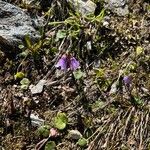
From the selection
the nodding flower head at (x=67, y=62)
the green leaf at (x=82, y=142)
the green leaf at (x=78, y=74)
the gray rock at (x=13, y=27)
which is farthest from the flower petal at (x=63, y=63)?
the green leaf at (x=82, y=142)

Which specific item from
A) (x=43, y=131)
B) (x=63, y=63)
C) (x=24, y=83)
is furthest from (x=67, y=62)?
(x=43, y=131)

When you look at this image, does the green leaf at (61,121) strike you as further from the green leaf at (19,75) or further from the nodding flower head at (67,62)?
the green leaf at (19,75)

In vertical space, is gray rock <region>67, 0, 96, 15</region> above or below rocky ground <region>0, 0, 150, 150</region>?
above

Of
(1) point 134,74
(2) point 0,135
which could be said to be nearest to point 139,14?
(1) point 134,74

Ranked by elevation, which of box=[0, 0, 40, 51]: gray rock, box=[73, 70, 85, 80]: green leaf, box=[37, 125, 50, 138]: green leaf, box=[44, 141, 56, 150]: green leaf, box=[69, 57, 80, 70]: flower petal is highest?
box=[0, 0, 40, 51]: gray rock

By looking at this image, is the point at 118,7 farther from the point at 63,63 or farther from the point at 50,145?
the point at 50,145

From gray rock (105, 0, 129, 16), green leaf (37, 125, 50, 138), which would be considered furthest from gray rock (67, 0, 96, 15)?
green leaf (37, 125, 50, 138)

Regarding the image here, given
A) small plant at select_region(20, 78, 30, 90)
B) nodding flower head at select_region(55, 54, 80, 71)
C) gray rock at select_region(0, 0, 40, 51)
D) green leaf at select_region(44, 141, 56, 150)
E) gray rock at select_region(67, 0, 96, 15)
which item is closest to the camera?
green leaf at select_region(44, 141, 56, 150)

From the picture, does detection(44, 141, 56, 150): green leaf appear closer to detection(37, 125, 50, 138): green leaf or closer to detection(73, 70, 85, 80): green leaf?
detection(37, 125, 50, 138): green leaf

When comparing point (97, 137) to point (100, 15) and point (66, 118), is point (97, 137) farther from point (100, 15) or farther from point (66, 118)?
point (100, 15)
